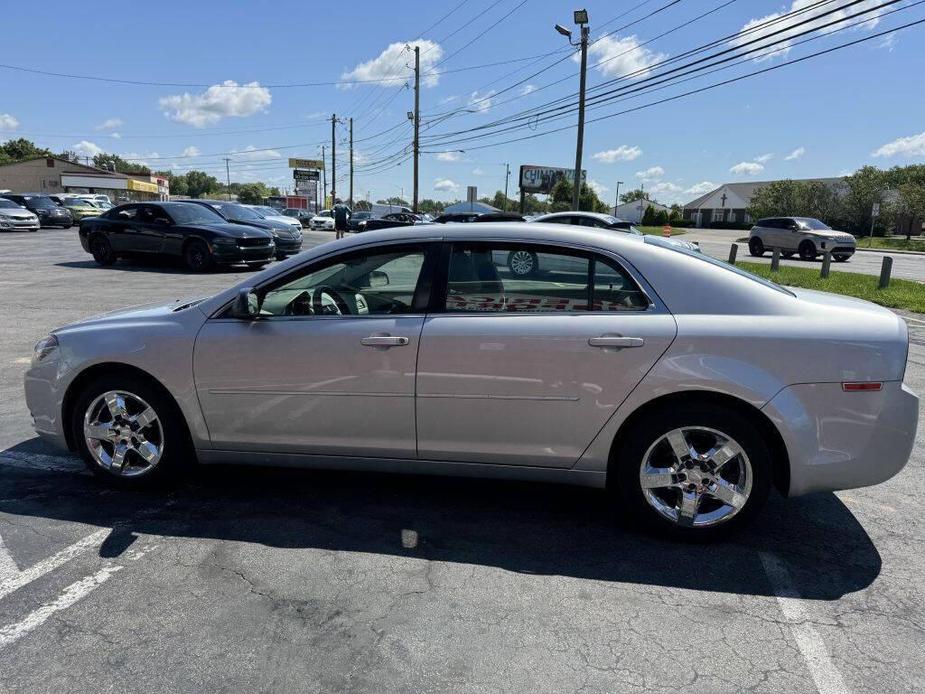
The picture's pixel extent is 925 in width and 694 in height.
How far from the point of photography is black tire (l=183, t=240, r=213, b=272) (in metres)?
16.0

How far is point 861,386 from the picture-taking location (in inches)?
123

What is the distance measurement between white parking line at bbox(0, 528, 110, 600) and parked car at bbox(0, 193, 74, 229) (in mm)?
37475

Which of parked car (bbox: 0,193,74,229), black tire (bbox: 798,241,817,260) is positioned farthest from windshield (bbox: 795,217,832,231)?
parked car (bbox: 0,193,74,229)

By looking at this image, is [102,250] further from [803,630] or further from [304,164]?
[304,164]

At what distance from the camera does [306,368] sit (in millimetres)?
3555

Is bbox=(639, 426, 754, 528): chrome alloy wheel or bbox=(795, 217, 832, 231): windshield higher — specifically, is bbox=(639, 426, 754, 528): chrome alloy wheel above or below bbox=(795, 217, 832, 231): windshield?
below

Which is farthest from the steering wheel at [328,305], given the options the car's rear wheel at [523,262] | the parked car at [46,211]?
the parked car at [46,211]

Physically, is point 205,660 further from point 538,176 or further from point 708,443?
point 538,176

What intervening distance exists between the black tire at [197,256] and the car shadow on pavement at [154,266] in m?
0.15

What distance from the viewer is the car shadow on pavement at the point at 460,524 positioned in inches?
125

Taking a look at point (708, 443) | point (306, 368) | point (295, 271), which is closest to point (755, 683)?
point (708, 443)

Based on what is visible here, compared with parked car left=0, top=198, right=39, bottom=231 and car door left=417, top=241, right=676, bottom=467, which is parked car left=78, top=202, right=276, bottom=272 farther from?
parked car left=0, top=198, right=39, bottom=231

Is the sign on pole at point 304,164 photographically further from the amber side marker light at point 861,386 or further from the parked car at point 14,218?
the amber side marker light at point 861,386

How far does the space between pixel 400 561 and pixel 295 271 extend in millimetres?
1656
